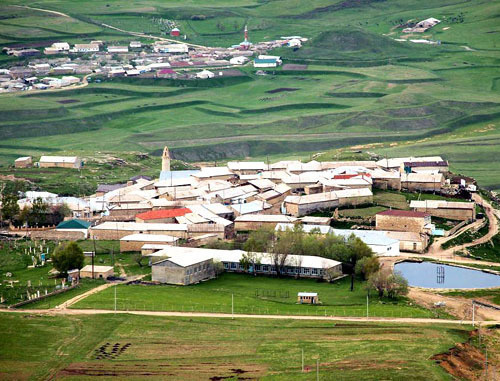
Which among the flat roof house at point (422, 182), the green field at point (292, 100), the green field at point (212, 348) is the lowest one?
the green field at point (212, 348)

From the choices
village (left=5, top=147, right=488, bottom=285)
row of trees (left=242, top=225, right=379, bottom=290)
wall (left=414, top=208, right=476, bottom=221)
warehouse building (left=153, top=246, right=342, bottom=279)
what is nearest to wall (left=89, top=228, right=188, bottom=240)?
village (left=5, top=147, right=488, bottom=285)

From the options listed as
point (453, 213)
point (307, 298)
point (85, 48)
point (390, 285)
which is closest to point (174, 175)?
point (453, 213)

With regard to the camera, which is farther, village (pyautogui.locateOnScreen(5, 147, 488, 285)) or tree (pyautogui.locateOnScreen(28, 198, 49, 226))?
tree (pyautogui.locateOnScreen(28, 198, 49, 226))

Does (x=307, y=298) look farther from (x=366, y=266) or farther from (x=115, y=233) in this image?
(x=115, y=233)

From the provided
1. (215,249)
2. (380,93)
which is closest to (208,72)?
(380,93)

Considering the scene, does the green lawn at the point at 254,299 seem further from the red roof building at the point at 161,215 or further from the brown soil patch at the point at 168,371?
the red roof building at the point at 161,215

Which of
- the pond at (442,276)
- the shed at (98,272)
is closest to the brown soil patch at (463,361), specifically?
the pond at (442,276)

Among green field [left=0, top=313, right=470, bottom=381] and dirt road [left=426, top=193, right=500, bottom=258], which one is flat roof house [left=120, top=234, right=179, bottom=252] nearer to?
green field [left=0, top=313, right=470, bottom=381]
